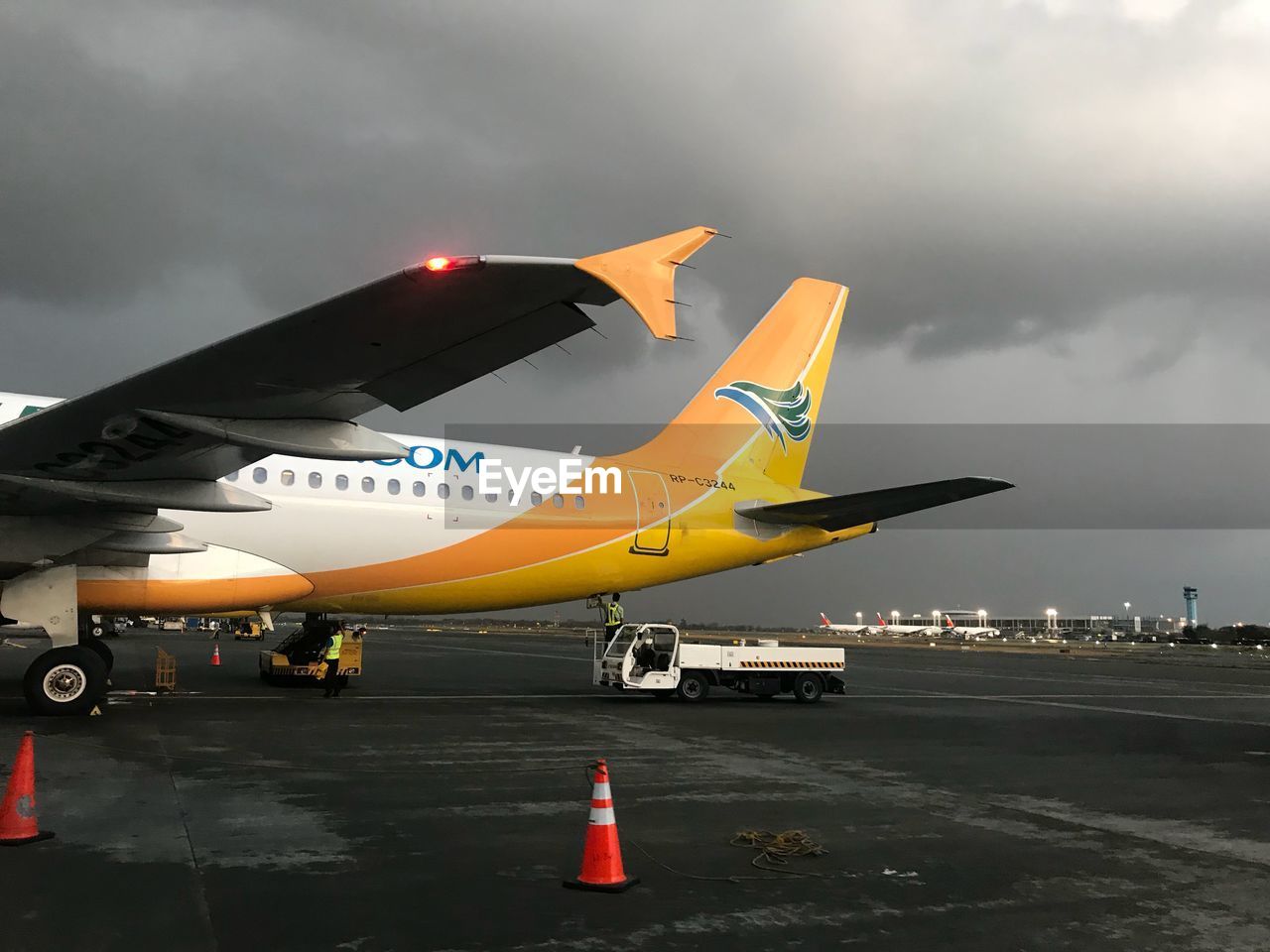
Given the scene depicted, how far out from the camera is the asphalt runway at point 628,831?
5504 millimetres

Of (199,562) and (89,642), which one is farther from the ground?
(199,562)

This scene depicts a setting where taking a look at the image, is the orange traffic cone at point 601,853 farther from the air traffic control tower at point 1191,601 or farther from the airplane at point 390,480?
the air traffic control tower at point 1191,601

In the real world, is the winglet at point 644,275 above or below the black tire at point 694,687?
above

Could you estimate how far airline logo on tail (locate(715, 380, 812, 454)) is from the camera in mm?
23078

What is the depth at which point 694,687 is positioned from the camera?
69.3ft

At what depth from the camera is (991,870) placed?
7.00 meters

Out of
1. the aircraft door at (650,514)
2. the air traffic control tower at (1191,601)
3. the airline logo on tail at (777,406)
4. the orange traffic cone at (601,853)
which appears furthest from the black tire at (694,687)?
the air traffic control tower at (1191,601)

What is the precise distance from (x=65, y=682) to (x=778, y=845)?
1164 cm

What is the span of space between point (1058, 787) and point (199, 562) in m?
13.1

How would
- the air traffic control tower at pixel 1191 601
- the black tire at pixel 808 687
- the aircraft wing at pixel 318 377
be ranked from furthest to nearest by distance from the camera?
the air traffic control tower at pixel 1191 601
the black tire at pixel 808 687
the aircraft wing at pixel 318 377

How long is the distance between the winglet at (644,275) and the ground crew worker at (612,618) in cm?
1500

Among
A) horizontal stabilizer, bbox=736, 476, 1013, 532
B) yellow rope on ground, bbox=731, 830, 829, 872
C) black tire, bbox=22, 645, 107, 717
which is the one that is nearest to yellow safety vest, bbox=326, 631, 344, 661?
black tire, bbox=22, 645, 107, 717

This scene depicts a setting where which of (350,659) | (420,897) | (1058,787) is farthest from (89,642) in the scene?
(1058,787)

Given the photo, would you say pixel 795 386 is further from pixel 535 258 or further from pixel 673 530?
pixel 535 258
